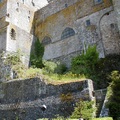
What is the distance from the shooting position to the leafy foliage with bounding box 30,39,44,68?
2665 centimetres

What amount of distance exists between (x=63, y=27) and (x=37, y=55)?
5313 millimetres

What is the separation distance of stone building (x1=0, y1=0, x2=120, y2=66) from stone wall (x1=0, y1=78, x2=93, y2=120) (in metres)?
7.33

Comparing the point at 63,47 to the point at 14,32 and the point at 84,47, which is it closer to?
the point at 84,47

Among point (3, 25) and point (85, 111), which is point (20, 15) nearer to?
point (3, 25)

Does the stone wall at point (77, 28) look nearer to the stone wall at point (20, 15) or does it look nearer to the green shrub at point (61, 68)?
the green shrub at point (61, 68)

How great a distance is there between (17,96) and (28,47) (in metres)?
11.2

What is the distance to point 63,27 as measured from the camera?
1155 inches

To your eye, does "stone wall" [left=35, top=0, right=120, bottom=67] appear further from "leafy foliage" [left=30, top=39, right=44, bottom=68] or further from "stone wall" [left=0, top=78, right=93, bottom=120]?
"stone wall" [left=0, top=78, right=93, bottom=120]

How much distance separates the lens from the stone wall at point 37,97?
14993 millimetres

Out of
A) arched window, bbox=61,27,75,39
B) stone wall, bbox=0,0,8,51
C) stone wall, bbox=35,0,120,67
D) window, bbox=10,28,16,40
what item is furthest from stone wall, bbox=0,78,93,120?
arched window, bbox=61,27,75,39

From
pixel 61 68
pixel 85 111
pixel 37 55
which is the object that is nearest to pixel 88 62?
pixel 61 68

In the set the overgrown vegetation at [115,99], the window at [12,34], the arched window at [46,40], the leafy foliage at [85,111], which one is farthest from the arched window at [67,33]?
the leafy foliage at [85,111]

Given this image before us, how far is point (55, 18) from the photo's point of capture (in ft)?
101

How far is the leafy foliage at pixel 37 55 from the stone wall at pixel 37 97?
7350mm
